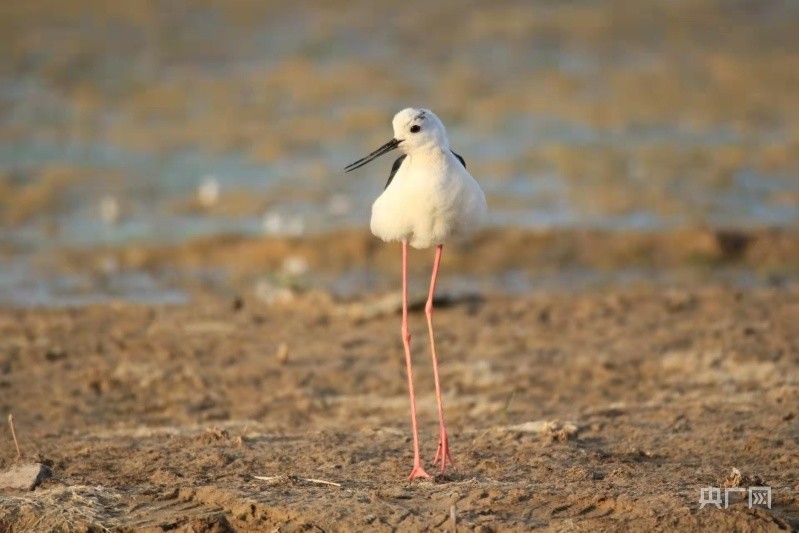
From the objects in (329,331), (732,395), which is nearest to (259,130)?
(329,331)

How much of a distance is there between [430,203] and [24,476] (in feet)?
6.28

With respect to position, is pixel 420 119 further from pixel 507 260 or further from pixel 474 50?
pixel 474 50

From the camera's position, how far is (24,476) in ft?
16.7

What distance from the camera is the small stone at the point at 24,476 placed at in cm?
503

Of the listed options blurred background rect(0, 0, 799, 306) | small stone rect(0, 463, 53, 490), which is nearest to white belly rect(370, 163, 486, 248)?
small stone rect(0, 463, 53, 490)

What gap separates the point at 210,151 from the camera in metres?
13.4

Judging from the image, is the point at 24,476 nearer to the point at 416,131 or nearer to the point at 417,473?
the point at 417,473

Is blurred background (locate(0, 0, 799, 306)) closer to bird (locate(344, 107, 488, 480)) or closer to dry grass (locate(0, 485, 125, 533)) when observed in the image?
bird (locate(344, 107, 488, 480))

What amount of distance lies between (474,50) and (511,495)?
12406mm

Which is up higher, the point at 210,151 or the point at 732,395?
the point at 210,151

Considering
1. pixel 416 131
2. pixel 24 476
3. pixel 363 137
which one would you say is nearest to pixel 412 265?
pixel 363 137

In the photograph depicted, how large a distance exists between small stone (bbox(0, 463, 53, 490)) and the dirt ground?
0.06m

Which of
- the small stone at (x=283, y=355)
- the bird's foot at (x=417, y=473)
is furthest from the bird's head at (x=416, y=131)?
the small stone at (x=283, y=355)

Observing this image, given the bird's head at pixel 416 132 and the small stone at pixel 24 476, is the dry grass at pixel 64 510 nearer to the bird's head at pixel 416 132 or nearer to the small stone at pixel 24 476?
the small stone at pixel 24 476
